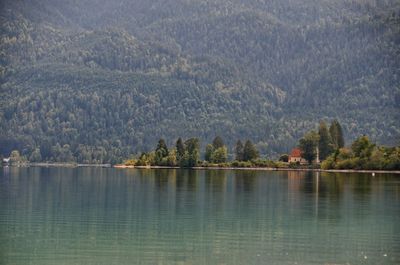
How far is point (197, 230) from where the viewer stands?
49.3 metres

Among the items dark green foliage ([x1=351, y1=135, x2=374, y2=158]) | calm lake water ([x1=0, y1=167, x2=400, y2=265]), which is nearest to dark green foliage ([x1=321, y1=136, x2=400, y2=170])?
dark green foliage ([x1=351, y1=135, x2=374, y2=158])

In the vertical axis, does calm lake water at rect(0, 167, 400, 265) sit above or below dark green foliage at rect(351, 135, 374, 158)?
below

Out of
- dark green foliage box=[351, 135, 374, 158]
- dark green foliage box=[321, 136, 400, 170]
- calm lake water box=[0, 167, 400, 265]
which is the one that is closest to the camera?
calm lake water box=[0, 167, 400, 265]

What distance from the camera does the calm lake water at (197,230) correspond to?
1592 inches

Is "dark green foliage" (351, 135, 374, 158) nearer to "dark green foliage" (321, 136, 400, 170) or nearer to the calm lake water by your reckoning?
"dark green foliage" (321, 136, 400, 170)

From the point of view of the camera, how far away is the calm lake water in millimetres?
40438

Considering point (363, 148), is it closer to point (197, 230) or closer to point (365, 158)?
point (365, 158)

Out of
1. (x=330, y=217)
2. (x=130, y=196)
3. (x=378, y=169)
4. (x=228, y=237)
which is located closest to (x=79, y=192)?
(x=130, y=196)

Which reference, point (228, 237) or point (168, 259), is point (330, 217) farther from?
point (168, 259)

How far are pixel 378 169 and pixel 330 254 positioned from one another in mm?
137156

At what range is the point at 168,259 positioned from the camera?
39.4 m

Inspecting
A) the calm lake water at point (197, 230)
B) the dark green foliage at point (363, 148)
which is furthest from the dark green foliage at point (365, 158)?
the calm lake water at point (197, 230)

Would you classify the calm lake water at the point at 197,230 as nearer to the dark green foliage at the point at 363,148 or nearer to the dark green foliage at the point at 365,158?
the dark green foliage at the point at 365,158

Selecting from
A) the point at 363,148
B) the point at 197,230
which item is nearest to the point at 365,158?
the point at 363,148
